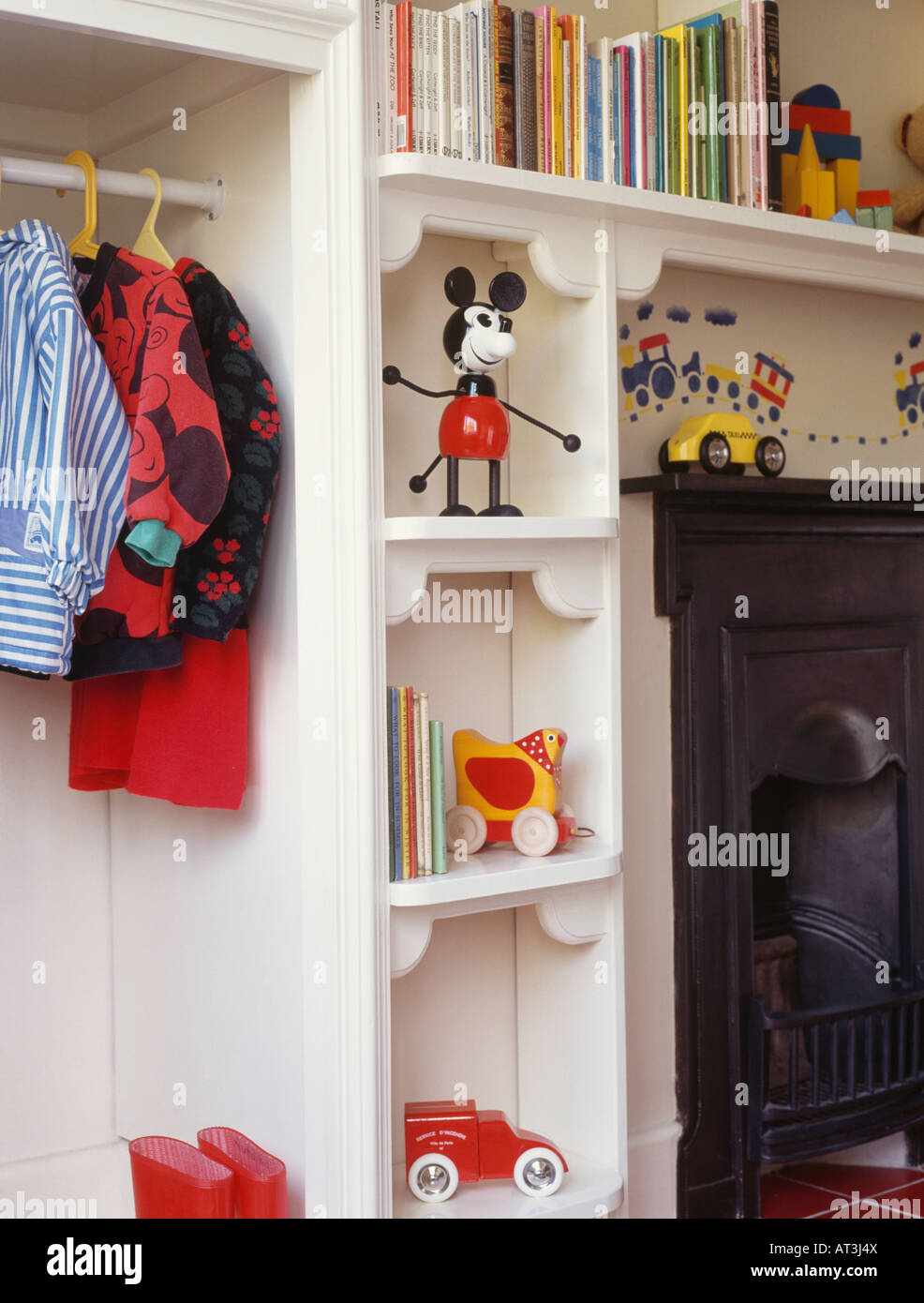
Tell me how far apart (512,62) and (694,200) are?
0.31m

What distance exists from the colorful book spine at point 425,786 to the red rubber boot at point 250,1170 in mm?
399

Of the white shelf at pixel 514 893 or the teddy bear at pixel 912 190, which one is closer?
the white shelf at pixel 514 893

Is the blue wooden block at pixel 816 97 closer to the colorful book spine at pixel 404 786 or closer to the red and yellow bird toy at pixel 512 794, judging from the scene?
the red and yellow bird toy at pixel 512 794

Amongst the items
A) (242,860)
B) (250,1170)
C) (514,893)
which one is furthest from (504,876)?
(250,1170)

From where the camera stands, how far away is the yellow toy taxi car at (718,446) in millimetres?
2219

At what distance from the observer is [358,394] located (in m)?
1.64

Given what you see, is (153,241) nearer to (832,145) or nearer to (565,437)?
(565,437)

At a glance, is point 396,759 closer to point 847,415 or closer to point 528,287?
point 528,287

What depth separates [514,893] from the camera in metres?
1.79

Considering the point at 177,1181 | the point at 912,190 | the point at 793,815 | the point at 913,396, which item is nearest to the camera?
the point at 177,1181

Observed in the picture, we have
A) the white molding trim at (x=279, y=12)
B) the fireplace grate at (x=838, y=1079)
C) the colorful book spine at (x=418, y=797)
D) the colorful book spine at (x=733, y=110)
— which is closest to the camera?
the white molding trim at (x=279, y=12)

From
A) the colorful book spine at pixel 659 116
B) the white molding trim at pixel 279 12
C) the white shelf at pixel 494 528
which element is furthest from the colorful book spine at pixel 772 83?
the white molding trim at pixel 279 12

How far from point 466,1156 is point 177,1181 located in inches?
15.2

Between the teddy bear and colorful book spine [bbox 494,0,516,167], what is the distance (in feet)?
3.11
